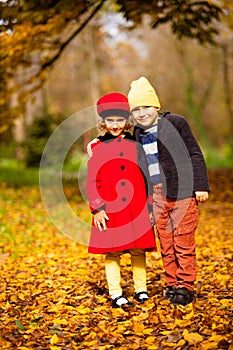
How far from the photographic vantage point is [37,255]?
683 cm

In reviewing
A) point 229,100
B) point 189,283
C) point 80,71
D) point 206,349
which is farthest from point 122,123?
point 229,100

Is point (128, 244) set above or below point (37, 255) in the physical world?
above

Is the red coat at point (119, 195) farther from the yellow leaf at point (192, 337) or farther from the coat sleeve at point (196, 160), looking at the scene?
the yellow leaf at point (192, 337)

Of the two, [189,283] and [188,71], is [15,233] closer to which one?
[189,283]

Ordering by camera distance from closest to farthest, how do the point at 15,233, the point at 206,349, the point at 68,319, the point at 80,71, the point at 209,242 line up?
1. the point at 206,349
2. the point at 68,319
3. the point at 209,242
4. the point at 15,233
5. the point at 80,71

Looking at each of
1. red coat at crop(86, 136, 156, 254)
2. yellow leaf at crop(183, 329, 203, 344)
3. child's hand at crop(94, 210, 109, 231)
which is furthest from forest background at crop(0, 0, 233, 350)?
child's hand at crop(94, 210, 109, 231)

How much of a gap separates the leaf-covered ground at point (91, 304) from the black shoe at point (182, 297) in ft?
0.24

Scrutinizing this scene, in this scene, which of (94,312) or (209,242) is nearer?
(94,312)

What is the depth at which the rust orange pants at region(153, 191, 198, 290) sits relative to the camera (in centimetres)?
413

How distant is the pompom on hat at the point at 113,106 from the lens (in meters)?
4.06

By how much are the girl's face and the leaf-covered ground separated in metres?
1.49

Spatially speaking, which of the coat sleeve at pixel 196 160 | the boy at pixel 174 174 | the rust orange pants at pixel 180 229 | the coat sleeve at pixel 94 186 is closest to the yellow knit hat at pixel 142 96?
the boy at pixel 174 174

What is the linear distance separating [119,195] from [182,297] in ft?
3.28

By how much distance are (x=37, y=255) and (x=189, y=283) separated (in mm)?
3141
